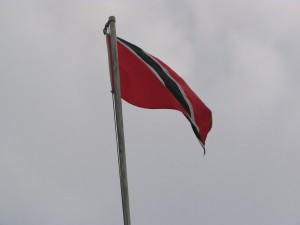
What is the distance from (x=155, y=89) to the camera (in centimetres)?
1648

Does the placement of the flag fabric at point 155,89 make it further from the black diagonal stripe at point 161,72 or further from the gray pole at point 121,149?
the gray pole at point 121,149

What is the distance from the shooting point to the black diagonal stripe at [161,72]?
53.9ft

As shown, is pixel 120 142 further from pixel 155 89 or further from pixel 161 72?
pixel 161 72

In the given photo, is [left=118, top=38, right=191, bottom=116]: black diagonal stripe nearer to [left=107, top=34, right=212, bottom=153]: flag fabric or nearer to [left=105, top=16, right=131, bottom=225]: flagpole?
[left=107, top=34, right=212, bottom=153]: flag fabric

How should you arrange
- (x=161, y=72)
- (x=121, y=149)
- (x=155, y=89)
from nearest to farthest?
(x=121, y=149)
(x=155, y=89)
(x=161, y=72)

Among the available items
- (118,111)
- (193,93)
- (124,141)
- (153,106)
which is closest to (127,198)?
(124,141)

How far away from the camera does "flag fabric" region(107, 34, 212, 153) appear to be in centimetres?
1612

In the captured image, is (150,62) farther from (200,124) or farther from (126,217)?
(126,217)

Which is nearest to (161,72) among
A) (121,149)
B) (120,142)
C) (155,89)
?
(155,89)

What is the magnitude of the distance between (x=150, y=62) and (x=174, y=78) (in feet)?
3.27

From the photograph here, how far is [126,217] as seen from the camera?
13.1m

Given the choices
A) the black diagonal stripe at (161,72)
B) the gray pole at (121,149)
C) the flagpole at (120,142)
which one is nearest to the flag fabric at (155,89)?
the black diagonal stripe at (161,72)

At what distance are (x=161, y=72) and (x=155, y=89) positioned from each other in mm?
769

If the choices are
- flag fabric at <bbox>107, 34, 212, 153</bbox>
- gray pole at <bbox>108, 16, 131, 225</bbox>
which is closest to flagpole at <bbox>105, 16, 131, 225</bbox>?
gray pole at <bbox>108, 16, 131, 225</bbox>
